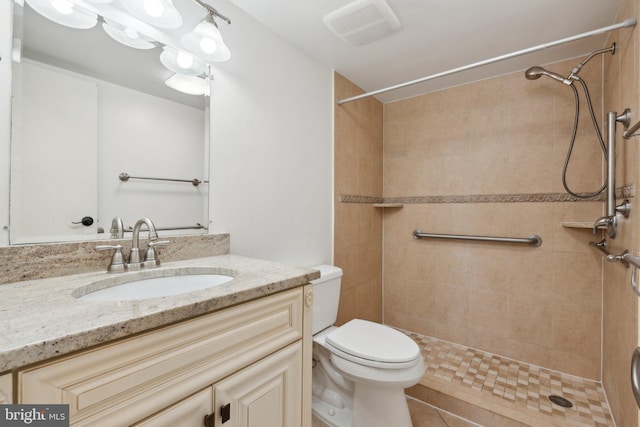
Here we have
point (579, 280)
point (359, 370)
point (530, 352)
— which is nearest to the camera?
point (359, 370)

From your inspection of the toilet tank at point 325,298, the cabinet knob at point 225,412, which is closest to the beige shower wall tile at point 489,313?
the toilet tank at point 325,298

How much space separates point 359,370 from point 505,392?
39.8 inches

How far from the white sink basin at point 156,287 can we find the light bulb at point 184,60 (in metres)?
0.91

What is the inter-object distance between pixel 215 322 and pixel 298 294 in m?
0.29

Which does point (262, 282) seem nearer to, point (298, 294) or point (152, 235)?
point (298, 294)

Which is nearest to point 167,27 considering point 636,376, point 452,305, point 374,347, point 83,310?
point 83,310

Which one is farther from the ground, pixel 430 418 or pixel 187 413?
pixel 187 413

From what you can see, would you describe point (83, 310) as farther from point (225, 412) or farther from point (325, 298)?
point (325, 298)

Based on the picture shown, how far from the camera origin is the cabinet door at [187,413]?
57 cm

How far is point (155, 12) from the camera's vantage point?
103cm

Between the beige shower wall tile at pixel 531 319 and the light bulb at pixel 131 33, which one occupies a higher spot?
the light bulb at pixel 131 33

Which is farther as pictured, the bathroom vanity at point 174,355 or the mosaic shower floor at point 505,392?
the mosaic shower floor at point 505,392

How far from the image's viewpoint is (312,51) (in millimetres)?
1787

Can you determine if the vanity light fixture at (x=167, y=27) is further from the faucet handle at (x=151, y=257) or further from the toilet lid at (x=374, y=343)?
the toilet lid at (x=374, y=343)
